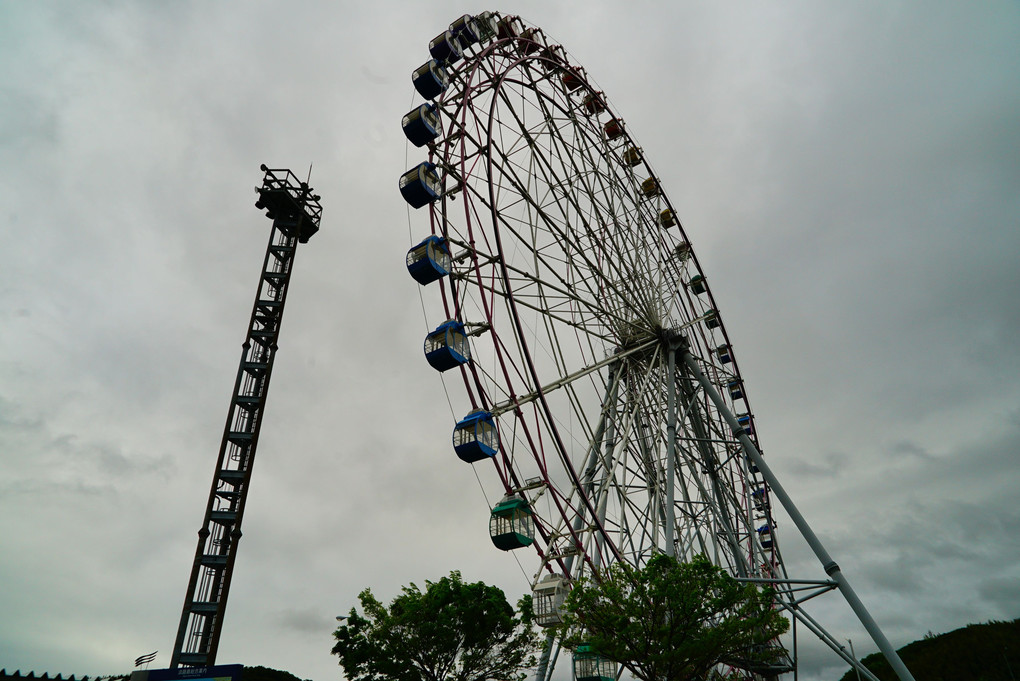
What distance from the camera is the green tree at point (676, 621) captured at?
16391 mm

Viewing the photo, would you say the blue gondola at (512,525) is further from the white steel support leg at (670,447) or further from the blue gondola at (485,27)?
the blue gondola at (485,27)

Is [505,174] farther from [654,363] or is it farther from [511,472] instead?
[511,472]

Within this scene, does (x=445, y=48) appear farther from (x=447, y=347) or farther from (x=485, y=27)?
(x=447, y=347)

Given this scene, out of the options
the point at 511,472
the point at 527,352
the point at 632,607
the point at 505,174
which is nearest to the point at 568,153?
the point at 505,174

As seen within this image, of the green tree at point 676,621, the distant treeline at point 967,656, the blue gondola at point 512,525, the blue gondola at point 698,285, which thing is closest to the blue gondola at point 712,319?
the blue gondola at point 698,285

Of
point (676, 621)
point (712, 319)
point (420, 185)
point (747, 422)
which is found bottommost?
point (676, 621)

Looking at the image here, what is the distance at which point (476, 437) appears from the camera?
744 inches

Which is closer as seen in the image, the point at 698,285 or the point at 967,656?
the point at 698,285

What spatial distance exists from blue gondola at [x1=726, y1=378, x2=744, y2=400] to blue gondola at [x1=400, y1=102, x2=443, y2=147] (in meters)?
20.1

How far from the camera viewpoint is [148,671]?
16.7m

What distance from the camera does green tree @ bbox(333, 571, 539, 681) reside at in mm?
21672

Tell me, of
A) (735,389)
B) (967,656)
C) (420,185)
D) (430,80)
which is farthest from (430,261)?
(967,656)

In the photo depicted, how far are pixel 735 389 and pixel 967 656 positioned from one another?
48.3 metres

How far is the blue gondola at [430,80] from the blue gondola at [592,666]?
19.3 meters
